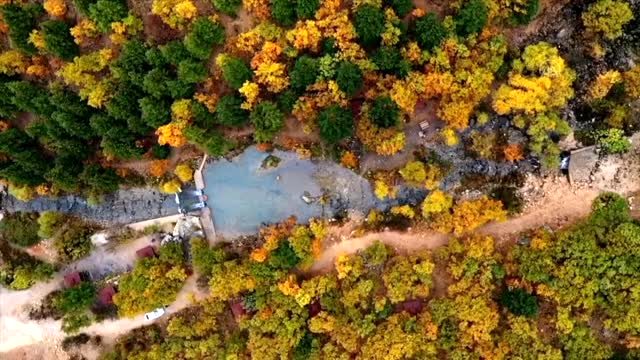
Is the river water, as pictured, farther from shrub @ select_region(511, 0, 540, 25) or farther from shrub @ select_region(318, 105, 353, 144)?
shrub @ select_region(511, 0, 540, 25)

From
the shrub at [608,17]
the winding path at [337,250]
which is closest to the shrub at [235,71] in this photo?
the winding path at [337,250]

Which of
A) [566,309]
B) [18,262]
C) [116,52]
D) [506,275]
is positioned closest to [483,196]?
[506,275]

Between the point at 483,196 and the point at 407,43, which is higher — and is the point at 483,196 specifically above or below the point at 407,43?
below

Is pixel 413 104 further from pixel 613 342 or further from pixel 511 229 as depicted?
pixel 613 342

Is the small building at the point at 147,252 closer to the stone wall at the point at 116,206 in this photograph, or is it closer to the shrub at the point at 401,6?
the stone wall at the point at 116,206

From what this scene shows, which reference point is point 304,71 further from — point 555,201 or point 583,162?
point 583,162

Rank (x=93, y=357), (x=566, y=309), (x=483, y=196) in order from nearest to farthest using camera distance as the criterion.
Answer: (x=566, y=309)
(x=483, y=196)
(x=93, y=357)

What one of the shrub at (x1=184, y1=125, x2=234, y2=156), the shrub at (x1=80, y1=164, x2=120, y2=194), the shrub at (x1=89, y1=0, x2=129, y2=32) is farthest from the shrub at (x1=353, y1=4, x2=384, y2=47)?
the shrub at (x1=80, y1=164, x2=120, y2=194)
